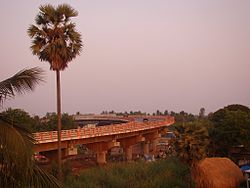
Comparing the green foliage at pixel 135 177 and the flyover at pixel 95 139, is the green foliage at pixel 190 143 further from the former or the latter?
the flyover at pixel 95 139

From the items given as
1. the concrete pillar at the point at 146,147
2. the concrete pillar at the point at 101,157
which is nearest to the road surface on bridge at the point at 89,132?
the concrete pillar at the point at 101,157

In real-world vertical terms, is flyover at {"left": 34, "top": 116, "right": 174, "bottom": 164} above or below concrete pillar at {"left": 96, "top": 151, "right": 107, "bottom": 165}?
above

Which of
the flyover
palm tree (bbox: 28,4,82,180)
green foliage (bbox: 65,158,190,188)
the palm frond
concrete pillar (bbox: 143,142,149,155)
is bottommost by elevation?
concrete pillar (bbox: 143,142,149,155)

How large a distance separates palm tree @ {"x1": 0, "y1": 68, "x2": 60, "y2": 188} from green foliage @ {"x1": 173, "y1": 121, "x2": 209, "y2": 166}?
74.0 feet

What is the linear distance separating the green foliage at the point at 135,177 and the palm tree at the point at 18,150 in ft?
62.8

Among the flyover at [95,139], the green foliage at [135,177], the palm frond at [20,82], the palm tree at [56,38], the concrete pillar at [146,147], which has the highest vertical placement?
the palm tree at [56,38]

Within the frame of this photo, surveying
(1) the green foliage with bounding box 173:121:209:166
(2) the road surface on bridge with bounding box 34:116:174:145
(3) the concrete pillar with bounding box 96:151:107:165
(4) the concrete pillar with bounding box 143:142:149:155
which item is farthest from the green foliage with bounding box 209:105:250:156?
(4) the concrete pillar with bounding box 143:142:149:155

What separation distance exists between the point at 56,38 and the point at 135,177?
Result: 42.2ft

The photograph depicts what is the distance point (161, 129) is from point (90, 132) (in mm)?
41113

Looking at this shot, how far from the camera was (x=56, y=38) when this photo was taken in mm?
26812

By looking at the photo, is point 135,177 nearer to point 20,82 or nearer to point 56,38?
point 56,38

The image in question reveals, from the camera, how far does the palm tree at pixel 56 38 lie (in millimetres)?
26406

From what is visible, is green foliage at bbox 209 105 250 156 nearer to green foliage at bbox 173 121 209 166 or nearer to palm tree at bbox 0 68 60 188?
green foliage at bbox 173 121 209 166

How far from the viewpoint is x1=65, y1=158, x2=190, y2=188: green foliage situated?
1045 inches
